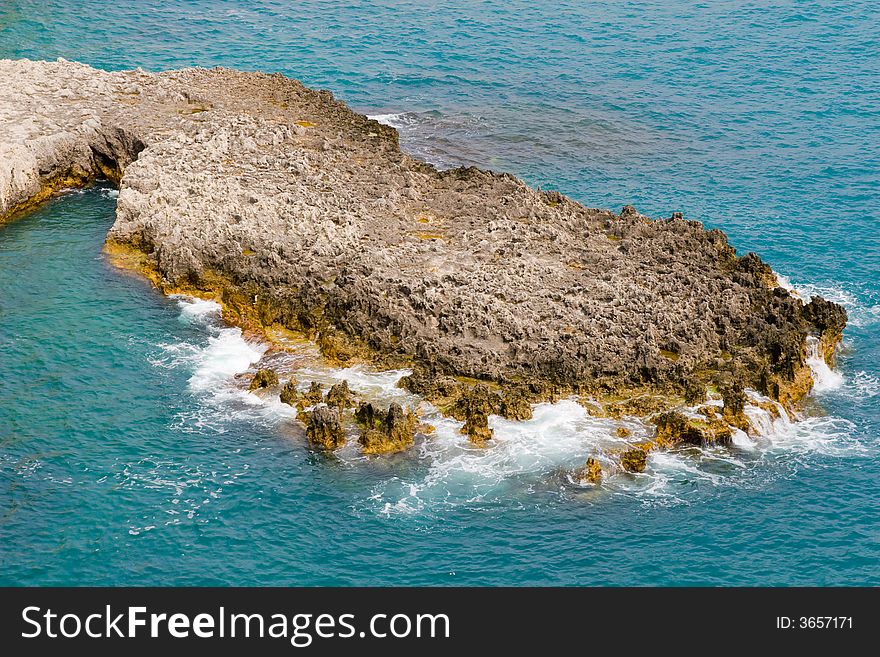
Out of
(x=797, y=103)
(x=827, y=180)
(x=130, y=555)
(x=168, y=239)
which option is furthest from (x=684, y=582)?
(x=797, y=103)

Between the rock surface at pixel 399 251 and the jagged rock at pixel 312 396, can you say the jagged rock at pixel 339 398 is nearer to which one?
the jagged rock at pixel 312 396

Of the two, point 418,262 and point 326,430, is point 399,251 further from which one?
point 326,430

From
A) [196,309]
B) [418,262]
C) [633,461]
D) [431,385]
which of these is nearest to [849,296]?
[633,461]

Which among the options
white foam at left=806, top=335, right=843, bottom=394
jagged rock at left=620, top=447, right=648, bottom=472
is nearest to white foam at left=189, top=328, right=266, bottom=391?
jagged rock at left=620, top=447, right=648, bottom=472

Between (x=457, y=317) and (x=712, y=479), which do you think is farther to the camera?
(x=457, y=317)

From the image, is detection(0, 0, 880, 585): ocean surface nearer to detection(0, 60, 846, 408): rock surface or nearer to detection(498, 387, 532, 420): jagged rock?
detection(498, 387, 532, 420): jagged rock
